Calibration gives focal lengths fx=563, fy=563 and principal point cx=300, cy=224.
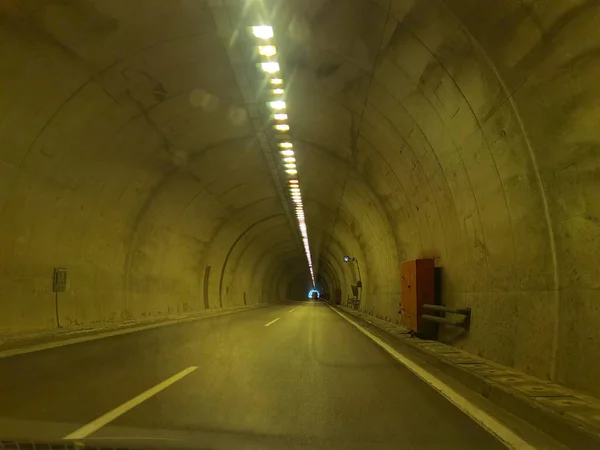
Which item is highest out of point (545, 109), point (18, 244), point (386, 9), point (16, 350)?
point (386, 9)

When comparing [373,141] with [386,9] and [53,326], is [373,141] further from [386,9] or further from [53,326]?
[53,326]

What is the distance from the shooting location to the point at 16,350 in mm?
11578

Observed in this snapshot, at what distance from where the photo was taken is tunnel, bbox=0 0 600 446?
7.08 metres

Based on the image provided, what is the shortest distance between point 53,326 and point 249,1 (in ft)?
34.2

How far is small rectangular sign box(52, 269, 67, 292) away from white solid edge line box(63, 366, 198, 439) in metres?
7.81

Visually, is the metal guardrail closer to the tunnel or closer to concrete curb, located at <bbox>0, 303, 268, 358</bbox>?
the tunnel

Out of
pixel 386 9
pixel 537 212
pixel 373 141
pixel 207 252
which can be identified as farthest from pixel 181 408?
pixel 207 252

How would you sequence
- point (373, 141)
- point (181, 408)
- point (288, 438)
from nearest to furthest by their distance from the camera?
point (288, 438) → point (181, 408) → point (373, 141)

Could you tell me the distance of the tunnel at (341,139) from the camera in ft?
23.2

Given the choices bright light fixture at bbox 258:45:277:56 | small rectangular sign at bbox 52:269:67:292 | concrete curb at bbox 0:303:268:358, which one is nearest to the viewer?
bright light fixture at bbox 258:45:277:56

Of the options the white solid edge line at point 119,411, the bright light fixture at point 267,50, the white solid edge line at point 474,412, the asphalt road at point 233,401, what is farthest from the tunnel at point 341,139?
the white solid edge line at point 119,411

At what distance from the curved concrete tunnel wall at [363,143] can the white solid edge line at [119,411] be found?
524cm

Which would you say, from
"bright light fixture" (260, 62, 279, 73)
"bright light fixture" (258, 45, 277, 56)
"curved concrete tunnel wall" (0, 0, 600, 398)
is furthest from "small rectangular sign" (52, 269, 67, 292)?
"bright light fixture" (258, 45, 277, 56)

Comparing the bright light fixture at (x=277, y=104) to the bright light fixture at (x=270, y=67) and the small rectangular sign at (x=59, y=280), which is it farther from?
the small rectangular sign at (x=59, y=280)
